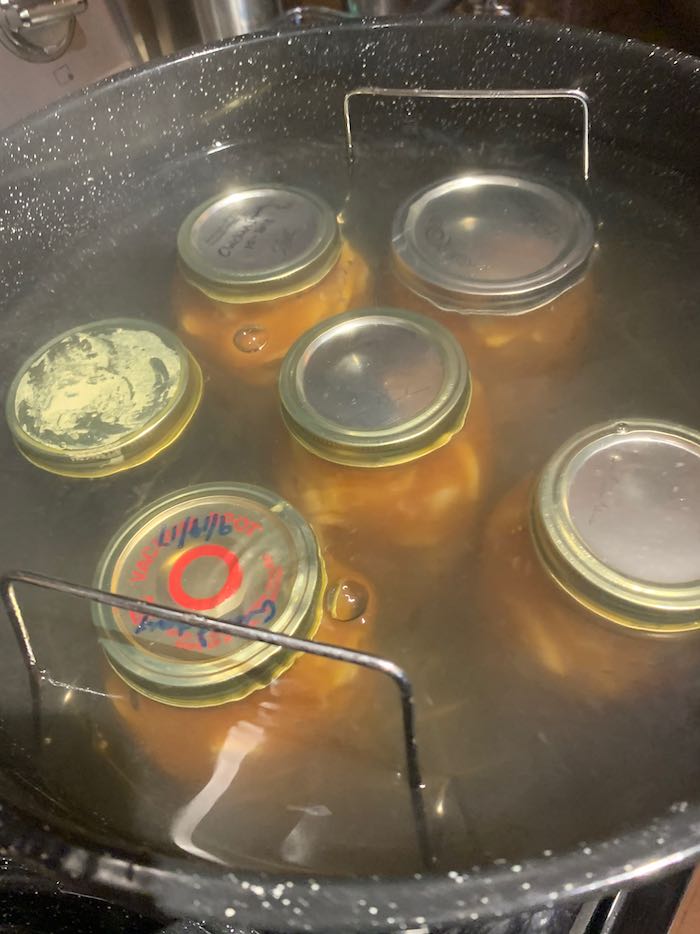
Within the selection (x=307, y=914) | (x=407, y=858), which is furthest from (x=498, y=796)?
(x=307, y=914)

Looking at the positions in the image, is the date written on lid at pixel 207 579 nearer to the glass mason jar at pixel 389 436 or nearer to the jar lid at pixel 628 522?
the glass mason jar at pixel 389 436

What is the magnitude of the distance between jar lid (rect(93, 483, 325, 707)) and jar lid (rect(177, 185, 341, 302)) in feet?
0.93

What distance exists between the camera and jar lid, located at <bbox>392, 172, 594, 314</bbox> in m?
0.85

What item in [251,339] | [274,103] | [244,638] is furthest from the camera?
[274,103]

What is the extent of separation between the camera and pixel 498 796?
57cm

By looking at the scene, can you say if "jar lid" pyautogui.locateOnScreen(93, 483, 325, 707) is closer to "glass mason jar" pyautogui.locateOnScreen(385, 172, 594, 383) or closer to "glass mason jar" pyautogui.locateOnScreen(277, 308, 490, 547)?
"glass mason jar" pyautogui.locateOnScreen(277, 308, 490, 547)

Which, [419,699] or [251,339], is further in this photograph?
[251,339]

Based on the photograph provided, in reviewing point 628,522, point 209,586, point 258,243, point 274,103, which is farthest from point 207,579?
point 274,103

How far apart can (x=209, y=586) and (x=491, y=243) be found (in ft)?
1.74

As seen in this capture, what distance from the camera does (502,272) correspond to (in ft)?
2.85

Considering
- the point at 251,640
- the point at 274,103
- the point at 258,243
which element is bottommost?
the point at 251,640

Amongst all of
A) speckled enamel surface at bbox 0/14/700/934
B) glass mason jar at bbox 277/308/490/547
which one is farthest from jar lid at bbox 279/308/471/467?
speckled enamel surface at bbox 0/14/700/934

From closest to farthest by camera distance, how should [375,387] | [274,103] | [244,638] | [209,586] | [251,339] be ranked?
[244,638], [209,586], [375,387], [251,339], [274,103]

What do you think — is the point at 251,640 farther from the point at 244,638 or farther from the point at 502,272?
the point at 502,272
